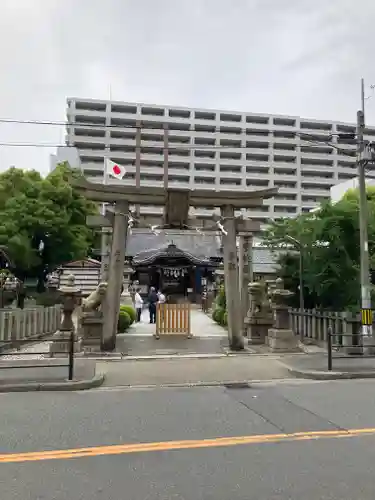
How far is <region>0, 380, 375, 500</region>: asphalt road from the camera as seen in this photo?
A: 4.20 metres

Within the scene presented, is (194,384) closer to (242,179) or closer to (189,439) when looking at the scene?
(189,439)

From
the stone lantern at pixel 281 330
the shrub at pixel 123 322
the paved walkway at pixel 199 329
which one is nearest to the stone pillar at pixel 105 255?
the shrub at pixel 123 322

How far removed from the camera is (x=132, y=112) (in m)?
79.4

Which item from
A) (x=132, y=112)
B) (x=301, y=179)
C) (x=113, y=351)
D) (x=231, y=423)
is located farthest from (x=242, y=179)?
(x=231, y=423)

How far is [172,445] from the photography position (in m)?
5.43

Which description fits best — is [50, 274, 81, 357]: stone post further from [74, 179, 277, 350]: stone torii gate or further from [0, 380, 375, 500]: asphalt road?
[0, 380, 375, 500]: asphalt road

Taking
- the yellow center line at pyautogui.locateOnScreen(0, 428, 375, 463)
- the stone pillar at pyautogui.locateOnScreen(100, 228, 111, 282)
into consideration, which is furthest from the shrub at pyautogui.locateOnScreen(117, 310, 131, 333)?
the yellow center line at pyautogui.locateOnScreen(0, 428, 375, 463)

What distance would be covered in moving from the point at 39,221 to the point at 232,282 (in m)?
15.6

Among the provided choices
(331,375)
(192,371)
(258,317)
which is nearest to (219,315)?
(258,317)

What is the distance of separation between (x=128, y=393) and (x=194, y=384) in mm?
1500

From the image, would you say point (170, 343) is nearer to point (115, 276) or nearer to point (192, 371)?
point (115, 276)

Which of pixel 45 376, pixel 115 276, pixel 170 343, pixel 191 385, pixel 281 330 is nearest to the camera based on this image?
pixel 191 385

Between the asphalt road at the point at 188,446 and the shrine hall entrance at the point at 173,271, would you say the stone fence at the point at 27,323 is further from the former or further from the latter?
the shrine hall entrance at the point at 173,271

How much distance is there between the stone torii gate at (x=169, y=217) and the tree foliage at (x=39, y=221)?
39.6 feet
